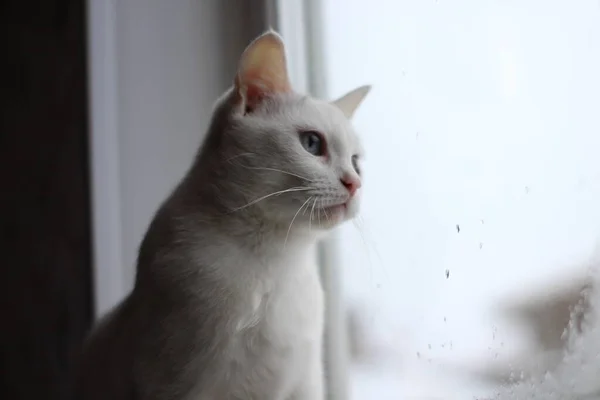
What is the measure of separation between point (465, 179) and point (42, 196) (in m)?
0.90

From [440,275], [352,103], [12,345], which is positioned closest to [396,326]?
[440,275]

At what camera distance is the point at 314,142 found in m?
0.71

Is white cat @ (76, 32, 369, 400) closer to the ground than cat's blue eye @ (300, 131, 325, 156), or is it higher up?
closer to the ground

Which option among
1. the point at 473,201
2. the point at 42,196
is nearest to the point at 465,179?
the point at 473,201

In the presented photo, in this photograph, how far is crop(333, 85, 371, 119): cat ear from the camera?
31.3 inches

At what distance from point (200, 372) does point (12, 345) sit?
849 millimetres

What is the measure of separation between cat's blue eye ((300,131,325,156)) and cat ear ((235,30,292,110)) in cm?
8

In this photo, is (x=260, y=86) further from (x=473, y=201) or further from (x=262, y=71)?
(x=473, y=201)

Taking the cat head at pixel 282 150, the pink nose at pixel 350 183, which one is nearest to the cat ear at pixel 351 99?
the cat head at pixel 282 150

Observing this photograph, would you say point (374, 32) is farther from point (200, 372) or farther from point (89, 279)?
point (89, 279)

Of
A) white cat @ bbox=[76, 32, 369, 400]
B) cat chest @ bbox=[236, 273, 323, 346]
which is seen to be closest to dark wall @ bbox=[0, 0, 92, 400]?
white cat @ bbox=[76, 32, 369, 400]

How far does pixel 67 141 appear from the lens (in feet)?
3.93

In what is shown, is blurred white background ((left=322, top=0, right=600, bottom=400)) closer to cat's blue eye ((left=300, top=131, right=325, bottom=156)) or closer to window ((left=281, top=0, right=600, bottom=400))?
window ((left=281, top=0, right=600, bottom=400))

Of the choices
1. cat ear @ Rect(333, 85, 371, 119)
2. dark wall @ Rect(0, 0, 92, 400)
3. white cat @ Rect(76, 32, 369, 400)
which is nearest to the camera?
white cat @ Rect(76, 32, 369, 400)
